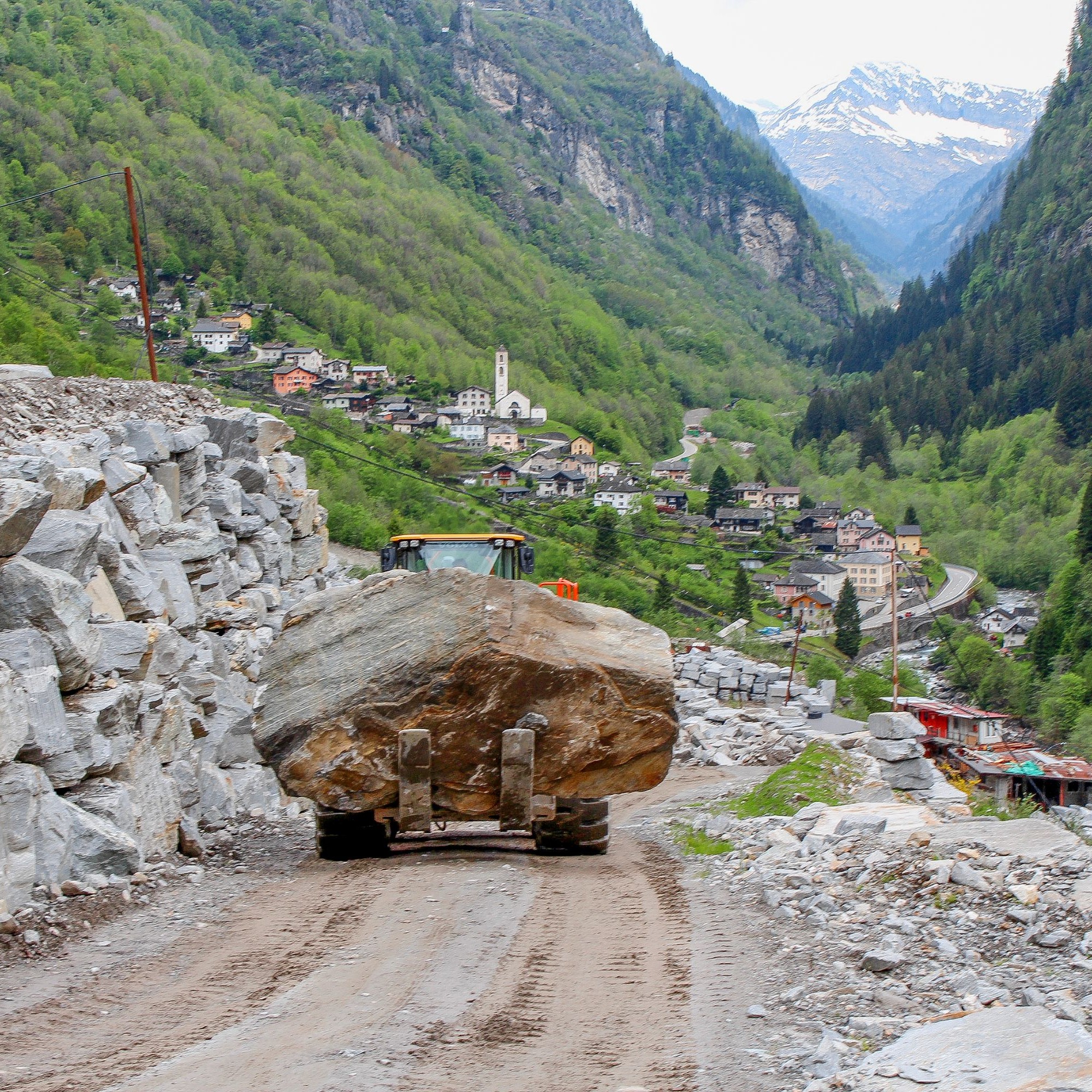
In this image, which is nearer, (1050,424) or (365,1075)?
(365,1075)

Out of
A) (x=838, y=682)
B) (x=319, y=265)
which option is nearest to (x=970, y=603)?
(x=838, y=682)

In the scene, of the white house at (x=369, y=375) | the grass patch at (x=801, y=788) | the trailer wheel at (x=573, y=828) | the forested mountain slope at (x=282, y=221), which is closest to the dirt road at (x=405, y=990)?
the trailer wheel at (x=573, y=828)

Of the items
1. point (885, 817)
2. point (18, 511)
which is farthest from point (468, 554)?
point (885, 817)

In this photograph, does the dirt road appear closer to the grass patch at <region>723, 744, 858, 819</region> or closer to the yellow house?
the grass patch at <region>723, 744, 858, 819</region>

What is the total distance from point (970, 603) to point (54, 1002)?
3908 inches

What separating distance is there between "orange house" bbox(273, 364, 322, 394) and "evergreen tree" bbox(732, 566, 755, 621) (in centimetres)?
4569

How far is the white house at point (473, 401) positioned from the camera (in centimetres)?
12925

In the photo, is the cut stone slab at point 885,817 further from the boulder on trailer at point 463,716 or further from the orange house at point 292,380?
the orange house at point 292,380

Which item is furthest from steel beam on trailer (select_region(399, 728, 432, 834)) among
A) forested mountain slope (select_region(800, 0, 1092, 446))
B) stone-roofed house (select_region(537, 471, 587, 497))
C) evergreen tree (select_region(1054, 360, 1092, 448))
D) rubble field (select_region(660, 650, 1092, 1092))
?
forested mountain slope (select_region(800, 0, 1092, 446))

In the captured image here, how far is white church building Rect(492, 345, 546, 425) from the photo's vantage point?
13488 cm

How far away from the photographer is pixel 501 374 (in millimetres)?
144750

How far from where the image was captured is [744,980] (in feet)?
22.4

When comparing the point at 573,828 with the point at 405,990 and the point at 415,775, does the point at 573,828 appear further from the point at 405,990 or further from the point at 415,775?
the point at 405,990

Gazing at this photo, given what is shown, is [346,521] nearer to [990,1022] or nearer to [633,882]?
[633,882]
